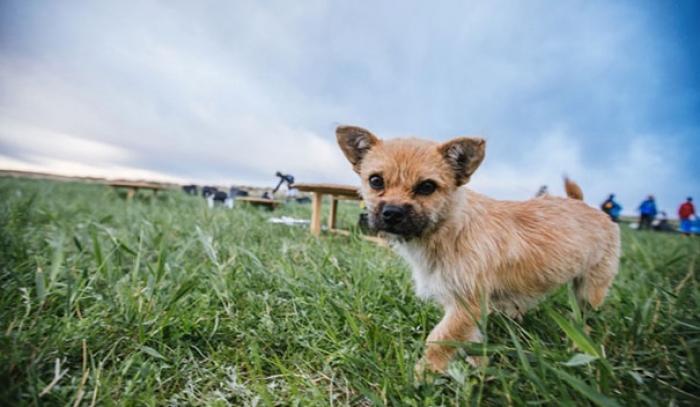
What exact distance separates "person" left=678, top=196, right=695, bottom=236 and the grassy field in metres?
13.4

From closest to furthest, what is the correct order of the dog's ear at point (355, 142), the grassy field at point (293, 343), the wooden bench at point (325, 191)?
the grassy field at point (293, 343)
the dog's ear at point (355, 142)
the wooden bench at point (325, 191)

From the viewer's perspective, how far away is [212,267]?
9.24 feet

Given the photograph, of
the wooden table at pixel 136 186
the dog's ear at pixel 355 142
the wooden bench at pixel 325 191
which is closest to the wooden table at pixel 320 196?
the wooden bench at pixel 325 191

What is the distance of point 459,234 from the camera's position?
2102 millimetres

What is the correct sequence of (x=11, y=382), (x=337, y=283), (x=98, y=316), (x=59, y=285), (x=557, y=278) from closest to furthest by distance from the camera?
(x=11, y=382) < (x=98, y=316) < (x=59, y=285) < (x=557, y=278) < (x=337, y=283)

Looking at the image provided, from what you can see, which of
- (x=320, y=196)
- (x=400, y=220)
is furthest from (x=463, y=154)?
(x=320, y=196)

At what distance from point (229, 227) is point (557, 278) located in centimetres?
409

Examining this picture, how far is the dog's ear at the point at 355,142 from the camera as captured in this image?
2434mm

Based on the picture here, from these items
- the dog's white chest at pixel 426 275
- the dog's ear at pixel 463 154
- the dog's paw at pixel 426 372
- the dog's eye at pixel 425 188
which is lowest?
the dog's paw at pixel 426 372

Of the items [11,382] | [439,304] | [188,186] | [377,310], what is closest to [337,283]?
[377,310]

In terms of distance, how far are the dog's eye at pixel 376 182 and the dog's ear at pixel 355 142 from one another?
27 centimetres

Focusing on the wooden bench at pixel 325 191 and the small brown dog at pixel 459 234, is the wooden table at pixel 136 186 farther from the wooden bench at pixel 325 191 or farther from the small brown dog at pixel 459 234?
the small brown dog at pixel 459 234

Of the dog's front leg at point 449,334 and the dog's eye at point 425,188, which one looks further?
the dog's eye at point 425,188

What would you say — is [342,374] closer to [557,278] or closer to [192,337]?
[192,337]
